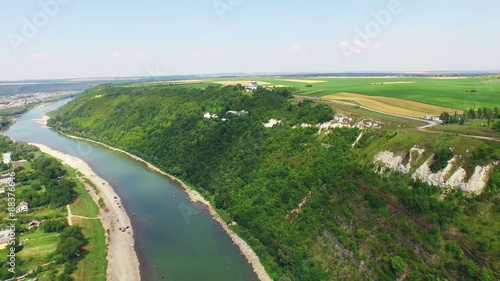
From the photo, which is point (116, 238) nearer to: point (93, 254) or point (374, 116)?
point (93, 254)

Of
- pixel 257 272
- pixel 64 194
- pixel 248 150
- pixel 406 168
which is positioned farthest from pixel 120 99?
pixel 406 168

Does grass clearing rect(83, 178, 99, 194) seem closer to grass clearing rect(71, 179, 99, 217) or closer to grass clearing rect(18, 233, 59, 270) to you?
grass clearing rect(71, 179, 99, 217)

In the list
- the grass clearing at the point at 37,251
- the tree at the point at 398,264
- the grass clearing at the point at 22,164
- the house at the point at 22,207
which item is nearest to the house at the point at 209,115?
the house at the point at 22,207

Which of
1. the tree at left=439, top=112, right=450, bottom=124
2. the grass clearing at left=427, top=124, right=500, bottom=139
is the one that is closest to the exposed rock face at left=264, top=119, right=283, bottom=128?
the grass clearing at left=427, top=124, right=500, bottom=139

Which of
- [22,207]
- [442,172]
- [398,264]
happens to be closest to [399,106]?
[442,172]

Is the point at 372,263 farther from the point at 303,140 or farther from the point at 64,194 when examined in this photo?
the point at 64,194

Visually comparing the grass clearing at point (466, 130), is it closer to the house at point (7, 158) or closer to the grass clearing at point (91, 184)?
the grass clearing at point (91, 184)
